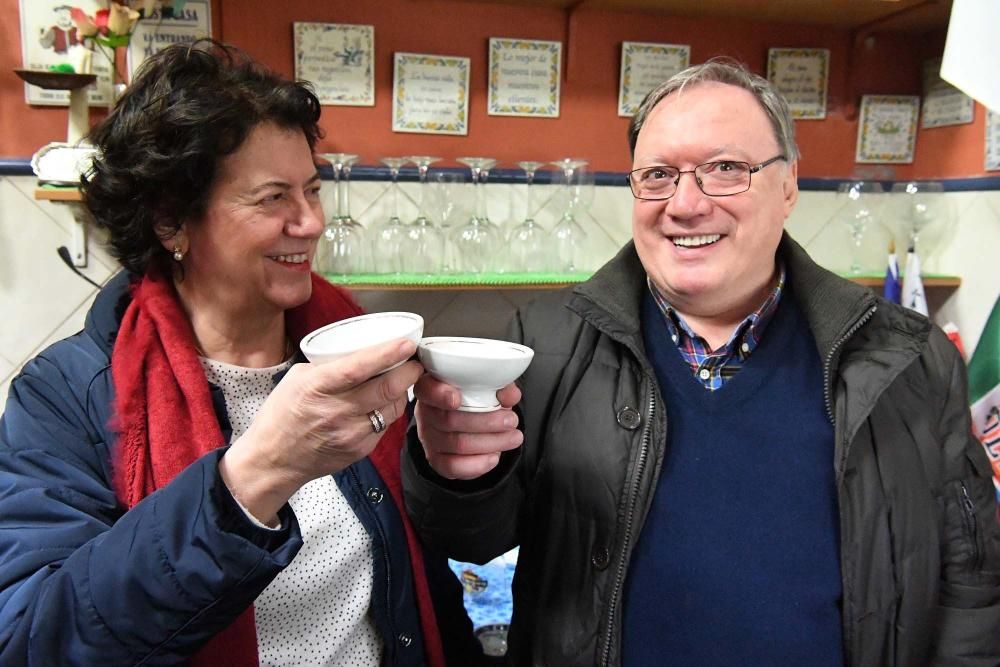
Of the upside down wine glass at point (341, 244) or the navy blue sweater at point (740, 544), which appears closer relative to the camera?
the navy blue sweater at point (740, 544)

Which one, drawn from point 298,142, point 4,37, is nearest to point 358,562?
point 298,142

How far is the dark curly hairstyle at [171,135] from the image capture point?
102cm

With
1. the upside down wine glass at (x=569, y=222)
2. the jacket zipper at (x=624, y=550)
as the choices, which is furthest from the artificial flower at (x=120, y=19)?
the jacket zipper at (x=624, y=550)

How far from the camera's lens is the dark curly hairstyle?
102 centimetres

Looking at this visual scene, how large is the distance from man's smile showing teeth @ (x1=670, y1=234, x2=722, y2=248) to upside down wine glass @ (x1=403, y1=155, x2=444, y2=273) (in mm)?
897

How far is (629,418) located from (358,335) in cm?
45

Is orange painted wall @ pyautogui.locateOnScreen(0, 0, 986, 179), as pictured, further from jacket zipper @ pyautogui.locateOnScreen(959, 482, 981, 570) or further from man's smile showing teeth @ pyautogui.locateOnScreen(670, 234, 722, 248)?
jacket zipper @ pyautogui.locateOnScreen(959, 482, 981, 570)

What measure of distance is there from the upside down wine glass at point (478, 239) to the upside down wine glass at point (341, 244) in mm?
268

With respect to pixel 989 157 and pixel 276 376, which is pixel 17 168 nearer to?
pixel 276 376

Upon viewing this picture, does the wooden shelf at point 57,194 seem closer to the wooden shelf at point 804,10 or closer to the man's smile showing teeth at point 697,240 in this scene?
the wooden shelf at point 804,10

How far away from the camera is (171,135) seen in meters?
1.03

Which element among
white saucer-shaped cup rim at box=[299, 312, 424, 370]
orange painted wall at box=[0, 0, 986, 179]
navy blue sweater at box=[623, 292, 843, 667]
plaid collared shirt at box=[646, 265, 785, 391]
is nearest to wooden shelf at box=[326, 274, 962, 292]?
orange painted wall at box=[0, 0, 986, 179]

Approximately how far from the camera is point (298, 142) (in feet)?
3.68

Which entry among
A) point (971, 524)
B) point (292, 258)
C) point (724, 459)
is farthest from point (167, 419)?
point (971, 524)
